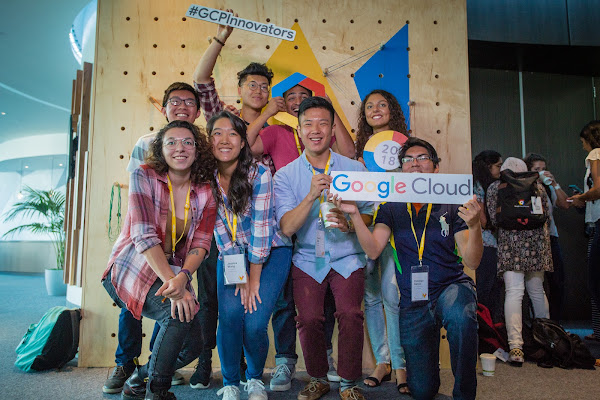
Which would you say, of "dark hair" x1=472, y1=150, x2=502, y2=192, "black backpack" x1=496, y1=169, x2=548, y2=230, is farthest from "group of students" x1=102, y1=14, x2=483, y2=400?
"dark hair" x1=472, y1=150, x2=502, y2=192

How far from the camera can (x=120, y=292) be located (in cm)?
204

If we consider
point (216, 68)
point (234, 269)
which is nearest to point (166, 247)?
point (234, 269)

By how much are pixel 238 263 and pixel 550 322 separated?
2568 millimetres

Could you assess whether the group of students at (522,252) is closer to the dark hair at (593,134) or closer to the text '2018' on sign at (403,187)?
the dark hair at (593,134)

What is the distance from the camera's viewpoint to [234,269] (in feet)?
7.30

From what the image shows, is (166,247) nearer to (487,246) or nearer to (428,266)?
(428,266)

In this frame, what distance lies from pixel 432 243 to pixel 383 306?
0.68m

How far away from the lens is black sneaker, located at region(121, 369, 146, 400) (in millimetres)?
2256

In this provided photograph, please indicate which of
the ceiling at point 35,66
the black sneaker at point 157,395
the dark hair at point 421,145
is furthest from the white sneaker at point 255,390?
the ceiling at point 35,66

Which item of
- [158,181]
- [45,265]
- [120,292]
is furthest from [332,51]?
[45,265]

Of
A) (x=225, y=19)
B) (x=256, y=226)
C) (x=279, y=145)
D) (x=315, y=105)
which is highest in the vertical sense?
(x=225, y=19)

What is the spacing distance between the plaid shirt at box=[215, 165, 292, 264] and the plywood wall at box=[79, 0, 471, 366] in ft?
3.44

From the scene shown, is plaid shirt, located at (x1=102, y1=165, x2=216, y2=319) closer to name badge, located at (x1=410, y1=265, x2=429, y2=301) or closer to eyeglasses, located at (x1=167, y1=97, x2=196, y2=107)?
eyeglasses, located at (x1=167, y1=97, x2=196, y2=107)

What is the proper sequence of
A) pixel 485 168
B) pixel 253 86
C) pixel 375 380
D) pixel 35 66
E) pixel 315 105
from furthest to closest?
pixel 35 66, pixel 485 168, pixel 253 86, pixel 375 380, pixel 315 105
